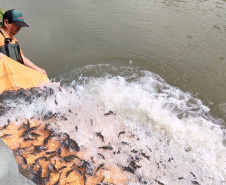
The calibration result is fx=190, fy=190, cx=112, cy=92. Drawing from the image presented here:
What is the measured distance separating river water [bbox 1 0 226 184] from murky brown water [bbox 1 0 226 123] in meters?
0.04

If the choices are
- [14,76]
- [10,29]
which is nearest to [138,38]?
[10,29]

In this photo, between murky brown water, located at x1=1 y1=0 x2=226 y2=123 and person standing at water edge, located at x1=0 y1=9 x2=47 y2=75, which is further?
murky brown water, located at x1=1 y1=0 x2=226 y2=123

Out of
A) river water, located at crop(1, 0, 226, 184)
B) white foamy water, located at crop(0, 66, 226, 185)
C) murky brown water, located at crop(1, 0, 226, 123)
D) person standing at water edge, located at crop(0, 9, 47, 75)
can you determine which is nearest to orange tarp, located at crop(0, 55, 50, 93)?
person standing at water edge, located at crop(0, 9, 47, 75)

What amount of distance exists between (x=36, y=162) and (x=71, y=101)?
2.19m

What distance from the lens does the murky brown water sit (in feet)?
24.5

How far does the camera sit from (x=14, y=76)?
455 cm

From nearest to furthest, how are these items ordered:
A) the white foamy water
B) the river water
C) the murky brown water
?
the white foamy water, the river water, the murky brown water

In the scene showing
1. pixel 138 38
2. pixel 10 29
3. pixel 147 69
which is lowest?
pixel 147 69

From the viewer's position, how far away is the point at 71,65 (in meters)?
7.79

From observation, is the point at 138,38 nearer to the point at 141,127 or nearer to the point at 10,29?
the point at 141,127

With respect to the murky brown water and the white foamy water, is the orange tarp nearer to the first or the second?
the white foamy water

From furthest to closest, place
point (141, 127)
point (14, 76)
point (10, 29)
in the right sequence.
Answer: point (141, 127)
point (10, 29)
point (14, 76)

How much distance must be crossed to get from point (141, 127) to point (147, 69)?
3.21 meters

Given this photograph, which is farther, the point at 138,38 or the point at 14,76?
the point at 138,38
